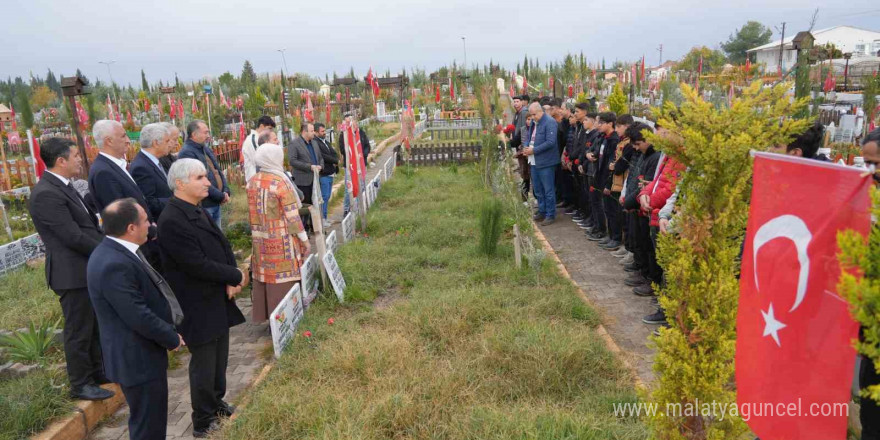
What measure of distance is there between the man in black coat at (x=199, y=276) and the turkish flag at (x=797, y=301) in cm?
278

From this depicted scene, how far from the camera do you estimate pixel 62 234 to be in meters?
3.39

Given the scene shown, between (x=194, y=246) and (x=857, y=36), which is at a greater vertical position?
(x=857, y=36)

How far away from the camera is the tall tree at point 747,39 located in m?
60.9

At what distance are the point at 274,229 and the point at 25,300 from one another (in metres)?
3.04

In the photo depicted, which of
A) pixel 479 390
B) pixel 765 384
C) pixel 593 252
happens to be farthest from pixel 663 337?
pixel 593 252

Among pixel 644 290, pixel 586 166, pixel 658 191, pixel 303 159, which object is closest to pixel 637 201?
pixel 658 191

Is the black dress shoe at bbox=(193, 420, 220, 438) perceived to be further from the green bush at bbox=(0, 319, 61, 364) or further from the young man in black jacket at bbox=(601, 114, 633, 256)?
the young man in black jacket at bbox=(601, 114, 633, 256)

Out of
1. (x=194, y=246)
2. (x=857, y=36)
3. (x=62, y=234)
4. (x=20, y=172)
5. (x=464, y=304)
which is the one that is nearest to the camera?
(x=194, y=246)

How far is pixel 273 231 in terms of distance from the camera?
4395 millimetres

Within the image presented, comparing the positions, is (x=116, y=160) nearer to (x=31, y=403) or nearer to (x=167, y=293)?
(x=167, y=293)

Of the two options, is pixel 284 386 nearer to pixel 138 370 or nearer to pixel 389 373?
pixel 389 373

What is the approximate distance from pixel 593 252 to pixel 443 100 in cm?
2332

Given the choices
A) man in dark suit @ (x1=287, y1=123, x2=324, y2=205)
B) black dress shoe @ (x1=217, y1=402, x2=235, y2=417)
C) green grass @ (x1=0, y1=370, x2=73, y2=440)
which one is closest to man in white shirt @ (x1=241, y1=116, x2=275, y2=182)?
man in dark suit @ (x1=287, y1=123, x2=324, y2=205)

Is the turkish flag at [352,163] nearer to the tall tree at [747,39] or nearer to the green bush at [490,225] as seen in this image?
the green bush at [490,225]
